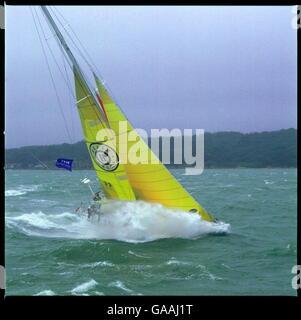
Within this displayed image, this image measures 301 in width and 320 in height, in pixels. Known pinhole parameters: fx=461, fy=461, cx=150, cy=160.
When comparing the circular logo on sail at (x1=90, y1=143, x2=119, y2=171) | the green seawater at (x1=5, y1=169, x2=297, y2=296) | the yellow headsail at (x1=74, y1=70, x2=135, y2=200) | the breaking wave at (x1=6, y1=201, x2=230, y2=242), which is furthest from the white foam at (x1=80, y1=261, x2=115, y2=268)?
the circular logo on sail at (x1=90, y1=143, x2=119, y2=171)

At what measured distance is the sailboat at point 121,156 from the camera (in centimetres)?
1903

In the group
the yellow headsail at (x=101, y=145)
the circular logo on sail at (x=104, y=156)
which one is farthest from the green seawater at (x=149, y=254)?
the circular logo on sail at (x=104, y=156)

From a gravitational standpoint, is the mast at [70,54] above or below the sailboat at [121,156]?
above

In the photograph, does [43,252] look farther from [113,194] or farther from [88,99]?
[88,99]

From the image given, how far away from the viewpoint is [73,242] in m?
18.3

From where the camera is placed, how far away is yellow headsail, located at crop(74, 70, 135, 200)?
19.2 m

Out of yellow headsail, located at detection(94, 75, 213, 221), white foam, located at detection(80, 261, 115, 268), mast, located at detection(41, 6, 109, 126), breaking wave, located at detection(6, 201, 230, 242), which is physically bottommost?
white foam, located at detection(80, 261, 115, 268)

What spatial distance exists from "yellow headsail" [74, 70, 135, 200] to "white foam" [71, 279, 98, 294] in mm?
6933

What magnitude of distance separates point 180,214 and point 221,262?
13.4 ft

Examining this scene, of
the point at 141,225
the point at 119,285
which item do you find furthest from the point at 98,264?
the point at 141,225

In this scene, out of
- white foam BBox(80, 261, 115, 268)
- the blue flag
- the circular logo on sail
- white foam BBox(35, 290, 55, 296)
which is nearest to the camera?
white foam BBox(35, 290, 55, 296)

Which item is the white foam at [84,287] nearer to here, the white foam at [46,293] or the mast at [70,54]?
the white foam at [46,293]

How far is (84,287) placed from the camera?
12.5m

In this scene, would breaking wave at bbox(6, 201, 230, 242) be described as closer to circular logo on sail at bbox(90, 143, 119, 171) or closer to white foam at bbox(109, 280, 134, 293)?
circular logo on sail at bbox(90, 143, 119, 171)
